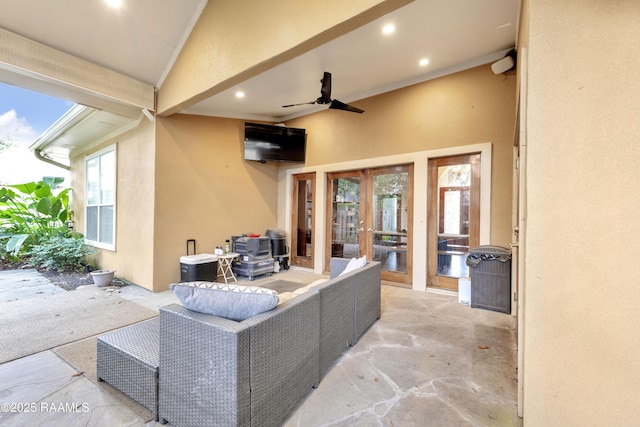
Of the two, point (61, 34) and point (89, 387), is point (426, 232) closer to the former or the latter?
point (89, 387)

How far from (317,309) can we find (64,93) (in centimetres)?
463

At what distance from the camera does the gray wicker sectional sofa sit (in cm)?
134

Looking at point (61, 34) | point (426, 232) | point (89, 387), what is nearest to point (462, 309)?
point (426, 232)

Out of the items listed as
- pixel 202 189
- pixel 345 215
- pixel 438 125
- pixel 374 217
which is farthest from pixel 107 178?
pixel 438 125

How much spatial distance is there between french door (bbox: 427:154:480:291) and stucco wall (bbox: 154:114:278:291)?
145 inches

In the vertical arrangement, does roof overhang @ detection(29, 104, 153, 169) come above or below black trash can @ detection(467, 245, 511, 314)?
above

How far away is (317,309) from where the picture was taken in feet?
6.48

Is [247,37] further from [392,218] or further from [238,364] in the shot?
[392,218]

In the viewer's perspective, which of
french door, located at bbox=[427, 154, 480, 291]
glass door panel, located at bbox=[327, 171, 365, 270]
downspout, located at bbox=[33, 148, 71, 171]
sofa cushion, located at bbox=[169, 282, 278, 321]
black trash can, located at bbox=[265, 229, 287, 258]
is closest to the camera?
sofa cushion, located at bbox=[169, 282, 278, 321]

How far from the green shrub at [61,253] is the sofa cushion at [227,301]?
5.81 m

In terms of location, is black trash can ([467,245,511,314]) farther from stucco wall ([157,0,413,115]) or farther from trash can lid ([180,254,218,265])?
trash can lid ([180,254,218,265])

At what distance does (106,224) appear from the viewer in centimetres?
582

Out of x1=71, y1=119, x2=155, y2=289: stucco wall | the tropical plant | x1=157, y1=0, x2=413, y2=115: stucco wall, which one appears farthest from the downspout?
x1=157, y1=0, x2=413, y2=115: stucco wall

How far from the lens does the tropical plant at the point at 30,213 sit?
6.17m
